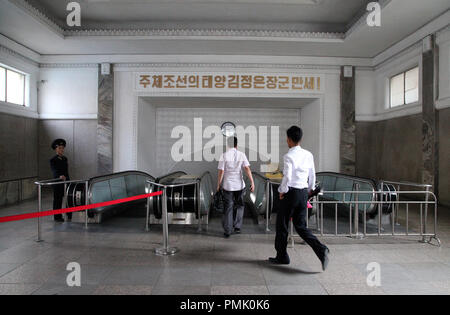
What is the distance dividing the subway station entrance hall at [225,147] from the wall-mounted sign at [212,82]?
0.05 m

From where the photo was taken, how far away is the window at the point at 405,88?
886cm

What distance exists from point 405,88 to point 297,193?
847 centimetres

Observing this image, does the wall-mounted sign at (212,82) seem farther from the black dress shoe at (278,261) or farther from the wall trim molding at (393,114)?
the black dress shoe at (278,261)

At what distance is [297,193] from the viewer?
335cm

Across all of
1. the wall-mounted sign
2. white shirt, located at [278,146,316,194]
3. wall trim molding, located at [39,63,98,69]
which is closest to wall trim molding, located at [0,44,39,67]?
wall trim molding, located at [39,63,98,69]

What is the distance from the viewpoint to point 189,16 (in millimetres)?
8312

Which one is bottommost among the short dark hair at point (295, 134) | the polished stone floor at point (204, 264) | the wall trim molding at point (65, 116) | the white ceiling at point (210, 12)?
the polished stone floor at point (204, 264)

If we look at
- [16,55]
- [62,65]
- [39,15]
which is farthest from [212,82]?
[16,55]

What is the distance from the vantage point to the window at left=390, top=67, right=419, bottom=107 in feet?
29.1

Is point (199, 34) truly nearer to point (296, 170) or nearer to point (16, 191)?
point (296, 170)

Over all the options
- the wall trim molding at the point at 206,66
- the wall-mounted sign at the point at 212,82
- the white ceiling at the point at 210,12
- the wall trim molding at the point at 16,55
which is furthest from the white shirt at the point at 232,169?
the wall trim molding at the point at 16,55

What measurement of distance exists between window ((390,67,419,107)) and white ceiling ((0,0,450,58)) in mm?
1198

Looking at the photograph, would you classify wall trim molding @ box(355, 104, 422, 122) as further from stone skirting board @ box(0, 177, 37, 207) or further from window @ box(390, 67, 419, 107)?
stone skirting board @ box(0, 177, 37, 207)
